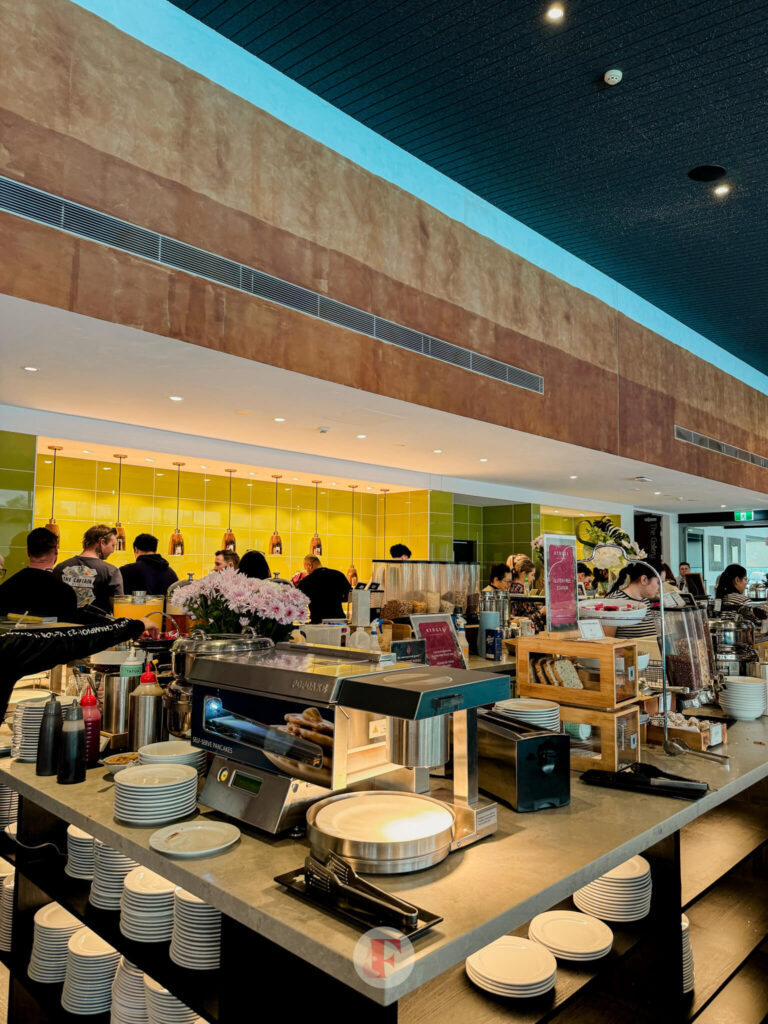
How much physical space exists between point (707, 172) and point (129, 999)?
599cm

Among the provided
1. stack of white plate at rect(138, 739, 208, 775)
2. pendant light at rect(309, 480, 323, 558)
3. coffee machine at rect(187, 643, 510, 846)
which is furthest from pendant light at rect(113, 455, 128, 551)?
coffee machine at rect(187, 643, 510, 846)

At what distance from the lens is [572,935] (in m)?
1.71

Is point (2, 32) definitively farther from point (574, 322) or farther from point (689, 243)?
point (689, 243)

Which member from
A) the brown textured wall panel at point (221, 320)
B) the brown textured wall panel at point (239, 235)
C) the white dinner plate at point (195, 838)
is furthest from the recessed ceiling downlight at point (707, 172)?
the white dinner plate at point (195, 838)

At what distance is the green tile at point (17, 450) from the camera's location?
5.63m

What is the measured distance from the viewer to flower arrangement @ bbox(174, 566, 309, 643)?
2275mm

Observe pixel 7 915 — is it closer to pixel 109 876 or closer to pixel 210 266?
pixel 109 876

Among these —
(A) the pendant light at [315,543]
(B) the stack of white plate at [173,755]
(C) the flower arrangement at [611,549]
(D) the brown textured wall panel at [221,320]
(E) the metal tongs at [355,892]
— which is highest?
(D) the brown textured wall panel at [221,320]

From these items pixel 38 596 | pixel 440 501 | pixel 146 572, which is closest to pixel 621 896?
pixel 38 596

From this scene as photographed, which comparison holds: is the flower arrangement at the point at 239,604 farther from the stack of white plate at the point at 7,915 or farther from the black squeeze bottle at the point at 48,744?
the stack of white plate at the point at 7,915

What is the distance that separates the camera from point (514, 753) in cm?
168

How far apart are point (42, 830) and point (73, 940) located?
312mm

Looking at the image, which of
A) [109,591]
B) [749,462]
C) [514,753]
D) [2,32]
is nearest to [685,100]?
[2,32]

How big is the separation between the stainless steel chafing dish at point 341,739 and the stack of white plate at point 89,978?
→ 0.54 meters
